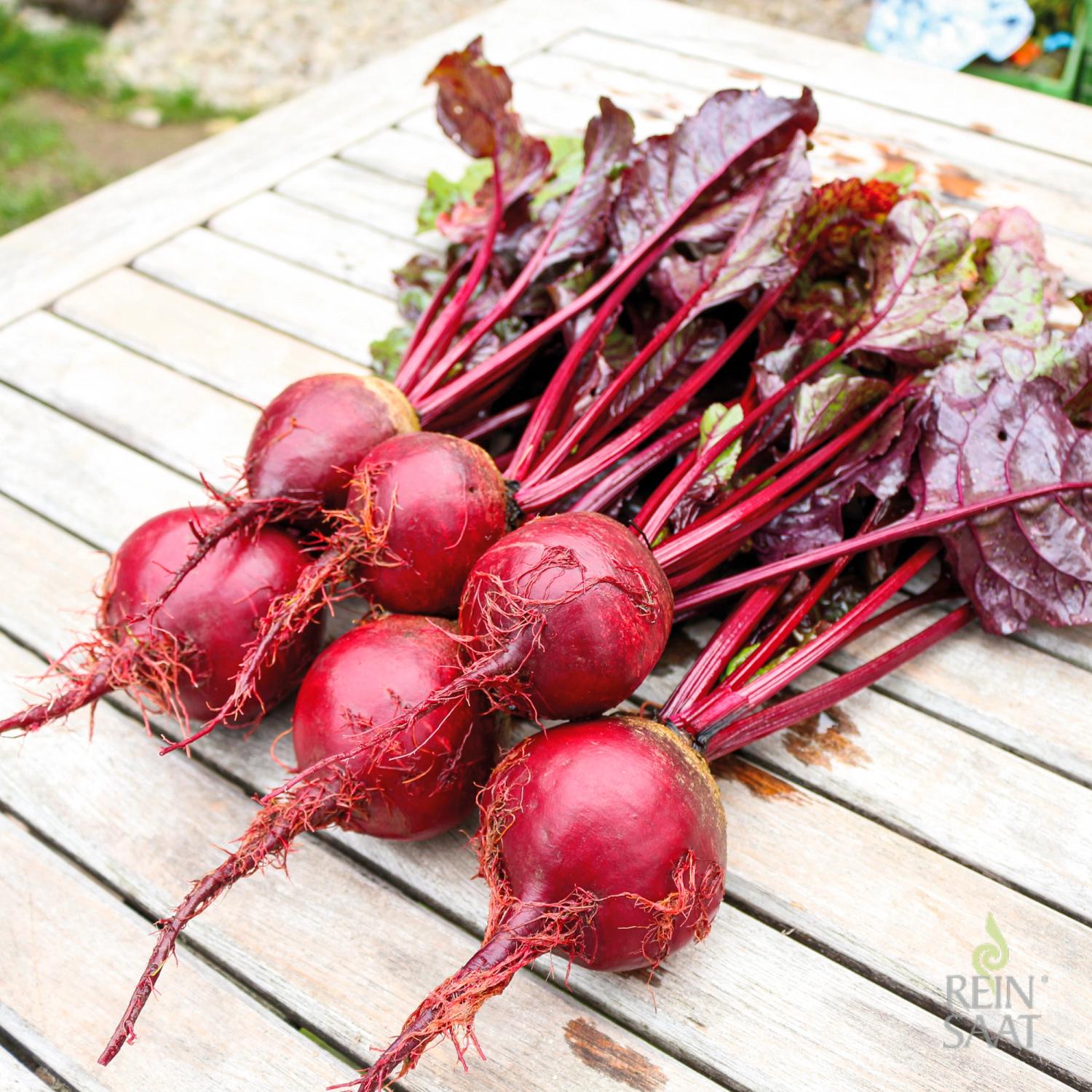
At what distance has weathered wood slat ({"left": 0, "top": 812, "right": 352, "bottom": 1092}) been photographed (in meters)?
1.30

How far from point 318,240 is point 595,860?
2034 millimetres

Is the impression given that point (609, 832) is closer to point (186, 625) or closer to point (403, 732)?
point (403, 732)

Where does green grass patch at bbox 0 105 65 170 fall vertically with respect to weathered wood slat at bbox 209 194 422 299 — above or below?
below

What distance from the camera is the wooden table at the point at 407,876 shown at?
4.32 feet

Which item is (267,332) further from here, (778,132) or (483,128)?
(778,132)

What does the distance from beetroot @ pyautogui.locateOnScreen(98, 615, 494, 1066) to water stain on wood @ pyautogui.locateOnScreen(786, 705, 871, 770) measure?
1.76 feet

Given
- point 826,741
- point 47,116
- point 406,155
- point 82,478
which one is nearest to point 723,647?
point 826,741

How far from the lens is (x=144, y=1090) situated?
1.29m

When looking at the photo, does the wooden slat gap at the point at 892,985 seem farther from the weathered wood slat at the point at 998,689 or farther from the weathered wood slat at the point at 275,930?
the weathered wood slat at the point at 998,689

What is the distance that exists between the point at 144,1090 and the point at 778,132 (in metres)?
1.96

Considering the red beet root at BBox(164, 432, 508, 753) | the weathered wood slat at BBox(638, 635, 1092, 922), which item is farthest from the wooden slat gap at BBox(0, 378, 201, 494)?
the weathered wood slat at BBox(638, 635, 1092, 922)

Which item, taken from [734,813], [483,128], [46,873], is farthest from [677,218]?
[46,873]

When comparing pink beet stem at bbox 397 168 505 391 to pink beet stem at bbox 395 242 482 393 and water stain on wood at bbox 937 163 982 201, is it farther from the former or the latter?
water stain on wood at bbox 937 163 982 201

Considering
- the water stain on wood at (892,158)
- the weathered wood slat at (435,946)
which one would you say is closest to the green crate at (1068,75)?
the water stain on wood at (892,158)
